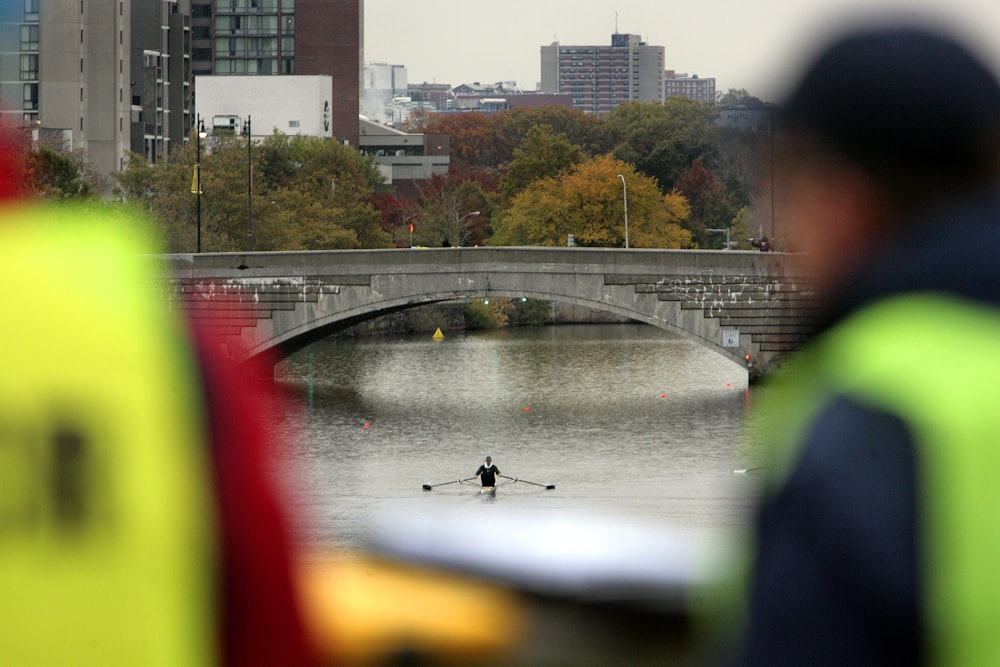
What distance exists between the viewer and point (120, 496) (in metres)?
1.29

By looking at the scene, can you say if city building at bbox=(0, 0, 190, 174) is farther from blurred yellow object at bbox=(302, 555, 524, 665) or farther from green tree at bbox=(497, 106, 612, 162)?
blurred yellow object at bbox=(302, 555, 524, 665)

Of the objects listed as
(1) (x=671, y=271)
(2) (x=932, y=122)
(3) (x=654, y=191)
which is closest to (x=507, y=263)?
(1) (x=671, y=271)

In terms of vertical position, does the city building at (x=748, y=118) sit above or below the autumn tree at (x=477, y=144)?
below

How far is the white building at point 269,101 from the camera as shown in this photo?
95250mm

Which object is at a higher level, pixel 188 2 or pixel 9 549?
pixel 188 2

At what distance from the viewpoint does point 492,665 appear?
1.46 meters

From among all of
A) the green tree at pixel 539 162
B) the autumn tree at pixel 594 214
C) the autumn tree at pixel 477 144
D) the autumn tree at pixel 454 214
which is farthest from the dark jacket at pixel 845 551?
the autumn tree at pixel 477 144

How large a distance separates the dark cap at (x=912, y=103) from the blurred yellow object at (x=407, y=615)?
0.51 m

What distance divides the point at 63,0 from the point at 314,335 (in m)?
38.0

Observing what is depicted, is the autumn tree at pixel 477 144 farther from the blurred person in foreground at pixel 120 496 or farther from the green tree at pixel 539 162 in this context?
the blurred person in foreground at pixel 120 496

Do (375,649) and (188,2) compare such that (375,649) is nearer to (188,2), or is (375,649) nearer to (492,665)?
(492,665)

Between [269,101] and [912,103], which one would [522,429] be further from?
[269,101]

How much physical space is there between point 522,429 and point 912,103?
1264 inches

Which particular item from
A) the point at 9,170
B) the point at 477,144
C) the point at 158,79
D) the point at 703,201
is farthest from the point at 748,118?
the point at 477,144
